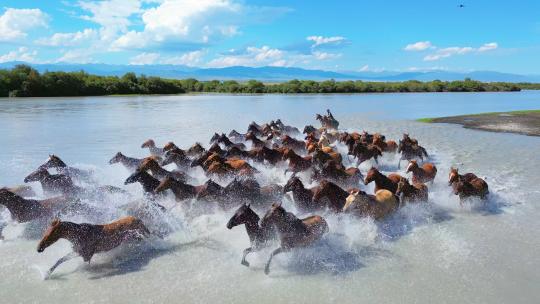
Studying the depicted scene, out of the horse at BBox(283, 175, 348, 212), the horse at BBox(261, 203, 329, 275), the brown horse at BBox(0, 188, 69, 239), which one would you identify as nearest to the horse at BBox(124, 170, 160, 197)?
the brown horse at BBox(0, 188, 69, 239)

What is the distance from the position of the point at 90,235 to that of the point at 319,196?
3592 mm

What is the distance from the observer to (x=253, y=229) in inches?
253

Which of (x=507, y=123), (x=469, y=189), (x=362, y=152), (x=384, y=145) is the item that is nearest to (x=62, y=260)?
(x=469, y=189)

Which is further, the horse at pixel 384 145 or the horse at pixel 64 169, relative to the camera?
the horse at pixel 384 145

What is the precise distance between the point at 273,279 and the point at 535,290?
10.7ft

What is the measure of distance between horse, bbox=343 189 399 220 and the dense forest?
64.3m

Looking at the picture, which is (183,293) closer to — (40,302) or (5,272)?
(40,302)

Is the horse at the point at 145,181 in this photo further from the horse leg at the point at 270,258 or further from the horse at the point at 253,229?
the horse leg at the point at 270,258

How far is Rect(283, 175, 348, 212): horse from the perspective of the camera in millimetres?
7691

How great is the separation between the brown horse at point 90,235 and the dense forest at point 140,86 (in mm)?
63263

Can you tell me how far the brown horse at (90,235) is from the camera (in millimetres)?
6004

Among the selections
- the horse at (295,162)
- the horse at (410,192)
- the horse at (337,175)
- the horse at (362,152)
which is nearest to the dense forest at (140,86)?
the horse at (362,152)

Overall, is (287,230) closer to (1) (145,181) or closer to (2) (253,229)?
(2) (253,229)

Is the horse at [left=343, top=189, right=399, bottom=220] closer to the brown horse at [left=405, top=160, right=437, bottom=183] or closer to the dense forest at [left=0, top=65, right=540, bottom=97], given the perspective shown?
the brown horse at [left=405, top=160, right=437, bottom=183]
